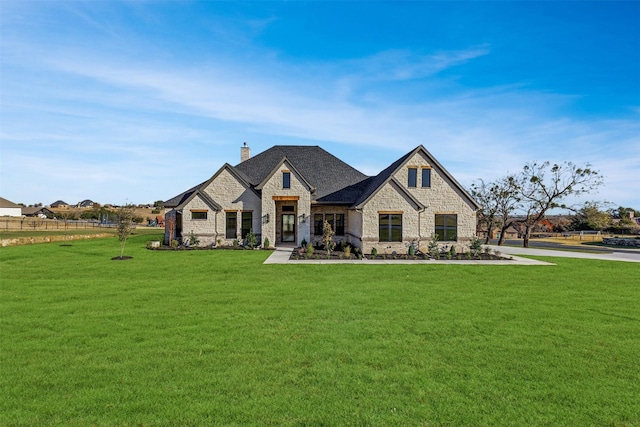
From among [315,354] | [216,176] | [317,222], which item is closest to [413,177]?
[317,222]

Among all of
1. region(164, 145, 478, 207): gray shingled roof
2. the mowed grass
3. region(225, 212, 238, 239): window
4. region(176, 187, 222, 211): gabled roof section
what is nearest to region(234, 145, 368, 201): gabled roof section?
region(164, 145, 478, 207): gray shingled roof

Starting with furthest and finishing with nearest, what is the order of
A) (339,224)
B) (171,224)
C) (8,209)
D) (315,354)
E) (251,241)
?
(8,209) < (339,224) < (171,224) < (251,241) < (315,354)

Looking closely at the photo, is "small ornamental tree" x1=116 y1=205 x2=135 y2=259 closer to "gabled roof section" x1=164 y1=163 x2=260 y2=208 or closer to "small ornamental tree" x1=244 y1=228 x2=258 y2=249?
"gabled roof section" x1=164 y1=163 x2=260 y2=208

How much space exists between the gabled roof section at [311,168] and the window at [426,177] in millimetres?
7168

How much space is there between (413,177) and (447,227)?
4384 millimetres

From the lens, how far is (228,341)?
7.36 meters

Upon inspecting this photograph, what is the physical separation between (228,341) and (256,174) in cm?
2472

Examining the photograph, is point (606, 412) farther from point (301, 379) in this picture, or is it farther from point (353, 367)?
point (301, 379)

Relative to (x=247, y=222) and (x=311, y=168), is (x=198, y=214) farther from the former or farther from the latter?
(x=311, y=168)

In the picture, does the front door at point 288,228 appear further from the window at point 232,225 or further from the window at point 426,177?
the window at point 426,177

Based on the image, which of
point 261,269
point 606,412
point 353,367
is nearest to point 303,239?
point 261,269

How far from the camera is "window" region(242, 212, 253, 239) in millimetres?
28206

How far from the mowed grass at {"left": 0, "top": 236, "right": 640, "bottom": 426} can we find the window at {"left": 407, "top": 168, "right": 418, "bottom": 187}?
12888mm

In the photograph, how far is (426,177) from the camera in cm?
2541
